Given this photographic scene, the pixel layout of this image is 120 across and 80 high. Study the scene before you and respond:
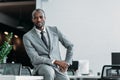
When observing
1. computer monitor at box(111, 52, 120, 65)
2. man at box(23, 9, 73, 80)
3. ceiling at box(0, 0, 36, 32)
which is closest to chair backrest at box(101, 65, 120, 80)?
computer monitor at box(111, 52, 120, 65)

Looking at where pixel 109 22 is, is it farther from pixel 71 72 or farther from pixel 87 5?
pixel 71 72

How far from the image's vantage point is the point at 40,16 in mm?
2035

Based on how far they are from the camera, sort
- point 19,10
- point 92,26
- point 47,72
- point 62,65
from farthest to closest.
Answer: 1. point 19,10
2. point 92,26
3. point 62,65
4. point 47,72

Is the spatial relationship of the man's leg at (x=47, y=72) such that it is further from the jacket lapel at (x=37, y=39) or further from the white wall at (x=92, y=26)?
the white wall at (x=92, y=26)

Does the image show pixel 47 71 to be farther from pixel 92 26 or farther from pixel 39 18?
pixel 92 26

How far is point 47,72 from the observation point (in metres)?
1.88

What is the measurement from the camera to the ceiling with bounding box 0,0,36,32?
920cm

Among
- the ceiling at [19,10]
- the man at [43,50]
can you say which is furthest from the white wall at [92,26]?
the man at [43,50]

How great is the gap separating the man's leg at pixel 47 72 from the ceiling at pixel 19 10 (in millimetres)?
6985

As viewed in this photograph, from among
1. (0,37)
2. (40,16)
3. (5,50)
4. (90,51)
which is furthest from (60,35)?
(0,37)

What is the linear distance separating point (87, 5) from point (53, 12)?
903 mm

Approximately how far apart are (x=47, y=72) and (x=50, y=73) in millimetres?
21

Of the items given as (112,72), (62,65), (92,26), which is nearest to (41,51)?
(62,65)

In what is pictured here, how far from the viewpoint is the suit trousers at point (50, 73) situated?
1.88m
